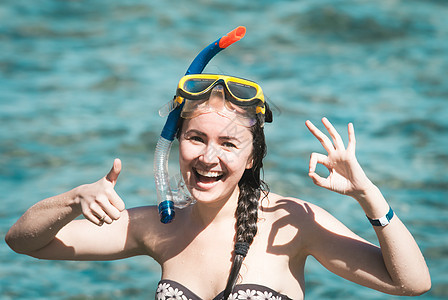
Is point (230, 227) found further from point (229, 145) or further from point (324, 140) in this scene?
point (324, 140)

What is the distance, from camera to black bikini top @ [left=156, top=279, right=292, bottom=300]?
3.08 meters

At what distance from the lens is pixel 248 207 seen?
3.21 m

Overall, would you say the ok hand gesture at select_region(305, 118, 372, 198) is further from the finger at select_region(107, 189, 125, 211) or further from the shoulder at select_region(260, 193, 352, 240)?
the finger at select_region(107, 189, 125, 211)

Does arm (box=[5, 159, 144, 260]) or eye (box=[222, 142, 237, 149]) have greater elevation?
eye (box=[222, 142, 237, 149])

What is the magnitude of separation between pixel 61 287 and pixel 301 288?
3061 mm

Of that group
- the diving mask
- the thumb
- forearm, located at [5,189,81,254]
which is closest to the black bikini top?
forearm, located at [5,189,81,254]

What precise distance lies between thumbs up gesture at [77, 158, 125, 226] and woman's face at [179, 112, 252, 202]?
14.2 inches

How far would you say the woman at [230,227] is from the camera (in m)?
2.77

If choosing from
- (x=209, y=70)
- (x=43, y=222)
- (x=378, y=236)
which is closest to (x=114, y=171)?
(x=43, y=222)

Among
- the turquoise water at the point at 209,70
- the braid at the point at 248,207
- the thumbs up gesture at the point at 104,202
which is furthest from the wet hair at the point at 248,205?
the turquoise water at the point at 209,70

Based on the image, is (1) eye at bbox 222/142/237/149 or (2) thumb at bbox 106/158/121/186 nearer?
(2) thumb at bbox 106/158/121/186

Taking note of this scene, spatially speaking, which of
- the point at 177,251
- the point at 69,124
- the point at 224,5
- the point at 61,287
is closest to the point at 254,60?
the point at 224,5

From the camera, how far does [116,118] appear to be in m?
8.38

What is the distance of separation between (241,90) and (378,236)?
0.89 meters
